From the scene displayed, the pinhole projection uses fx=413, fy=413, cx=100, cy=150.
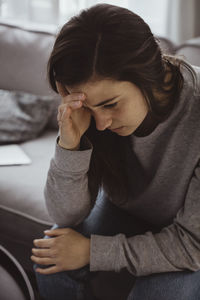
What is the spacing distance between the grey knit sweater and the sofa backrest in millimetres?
755

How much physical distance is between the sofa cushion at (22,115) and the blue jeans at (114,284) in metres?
0.56

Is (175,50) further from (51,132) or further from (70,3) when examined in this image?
(70,3)

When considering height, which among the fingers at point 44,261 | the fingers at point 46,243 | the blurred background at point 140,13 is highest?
the blurred background at point 140,13

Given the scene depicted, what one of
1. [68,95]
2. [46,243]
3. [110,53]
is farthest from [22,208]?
[110,53]

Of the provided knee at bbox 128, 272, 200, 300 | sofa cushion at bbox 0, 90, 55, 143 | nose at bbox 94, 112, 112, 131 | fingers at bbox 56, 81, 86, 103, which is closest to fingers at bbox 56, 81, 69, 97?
fingers at bbox 56, 81, 86, 103

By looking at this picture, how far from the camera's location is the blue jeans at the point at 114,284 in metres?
0.86

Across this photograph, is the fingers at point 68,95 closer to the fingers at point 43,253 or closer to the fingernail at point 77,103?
the fingernail at point 77,103

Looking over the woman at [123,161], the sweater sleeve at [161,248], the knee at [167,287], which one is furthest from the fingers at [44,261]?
the knee at [167,287]

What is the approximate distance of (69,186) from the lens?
1.00m

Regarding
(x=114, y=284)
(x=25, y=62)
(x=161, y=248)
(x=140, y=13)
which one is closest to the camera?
(x=161, y=248)

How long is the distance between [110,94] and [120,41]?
11 centimetres

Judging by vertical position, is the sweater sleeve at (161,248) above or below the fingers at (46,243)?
above

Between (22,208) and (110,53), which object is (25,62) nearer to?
(22,208)

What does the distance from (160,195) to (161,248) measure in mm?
172
